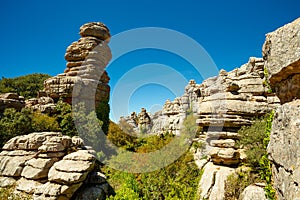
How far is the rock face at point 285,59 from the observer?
8.87ft

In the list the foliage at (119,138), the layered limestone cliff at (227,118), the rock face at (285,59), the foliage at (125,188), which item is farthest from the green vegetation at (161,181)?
the rock face at (285,59)

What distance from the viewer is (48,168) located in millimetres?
10539

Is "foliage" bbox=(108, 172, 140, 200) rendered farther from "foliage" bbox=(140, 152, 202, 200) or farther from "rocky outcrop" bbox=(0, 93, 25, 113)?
"rocky outcrop" bbox=(0, 93, 25, 113)

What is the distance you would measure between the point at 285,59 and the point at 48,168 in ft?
38.8

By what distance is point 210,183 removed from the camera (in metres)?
9.66

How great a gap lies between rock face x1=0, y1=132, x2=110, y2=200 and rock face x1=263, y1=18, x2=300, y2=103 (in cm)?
963

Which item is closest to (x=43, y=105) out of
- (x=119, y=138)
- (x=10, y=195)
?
(x=119, y=138)

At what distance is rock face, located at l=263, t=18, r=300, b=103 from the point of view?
2.70 metres

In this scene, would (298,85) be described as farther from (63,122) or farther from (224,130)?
(63,122)

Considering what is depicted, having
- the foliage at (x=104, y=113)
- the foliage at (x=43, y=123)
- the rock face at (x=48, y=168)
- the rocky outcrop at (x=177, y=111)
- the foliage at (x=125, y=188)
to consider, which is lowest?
the foliage at (x=125, y=188)

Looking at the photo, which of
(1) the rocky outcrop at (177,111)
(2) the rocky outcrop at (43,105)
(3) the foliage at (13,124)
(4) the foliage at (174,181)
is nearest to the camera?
(4) the foliage at (174,181)

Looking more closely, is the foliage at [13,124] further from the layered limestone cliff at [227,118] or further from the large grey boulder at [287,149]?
the large grey boulder at [287,149]

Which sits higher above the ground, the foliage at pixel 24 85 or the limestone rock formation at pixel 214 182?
the foliage at pixel 24 85

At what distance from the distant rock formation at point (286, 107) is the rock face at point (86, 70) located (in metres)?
19.0
